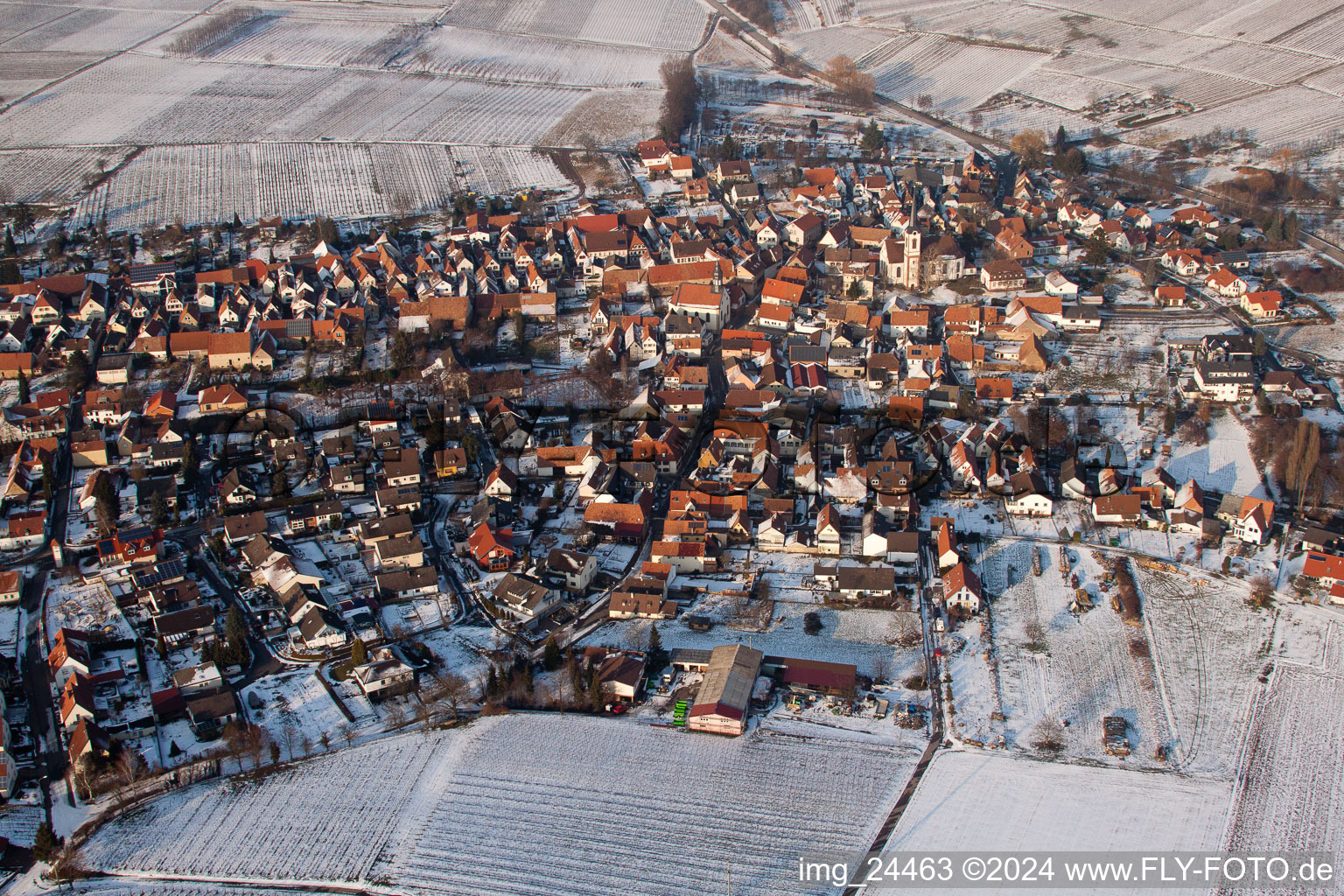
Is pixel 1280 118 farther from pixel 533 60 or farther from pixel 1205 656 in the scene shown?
pixel 1205 656

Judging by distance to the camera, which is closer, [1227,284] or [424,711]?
[424,711]

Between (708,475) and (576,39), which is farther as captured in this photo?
(576,39)

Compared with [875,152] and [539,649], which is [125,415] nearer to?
[539,649]

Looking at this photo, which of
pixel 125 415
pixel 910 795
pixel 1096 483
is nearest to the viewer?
pixel 910 795

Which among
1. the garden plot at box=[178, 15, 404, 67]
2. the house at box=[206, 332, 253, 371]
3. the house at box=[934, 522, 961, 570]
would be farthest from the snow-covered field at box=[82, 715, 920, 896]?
the garden plot at box=[178, 15, 404, 67]

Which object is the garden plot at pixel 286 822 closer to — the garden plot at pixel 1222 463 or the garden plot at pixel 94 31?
the garden plot at pixel 1222 463

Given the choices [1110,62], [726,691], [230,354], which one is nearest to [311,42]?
[230,354]

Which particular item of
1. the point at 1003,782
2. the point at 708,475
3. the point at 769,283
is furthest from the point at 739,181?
the point at 1003,782
